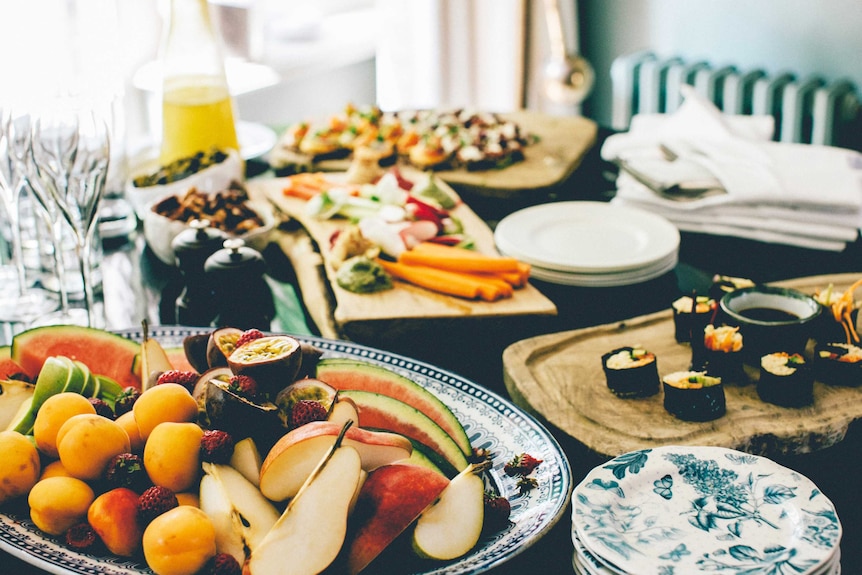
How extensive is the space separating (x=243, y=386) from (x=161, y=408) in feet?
0.31

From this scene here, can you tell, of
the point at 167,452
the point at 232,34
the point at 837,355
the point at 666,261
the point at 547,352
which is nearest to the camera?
the point at 167,452

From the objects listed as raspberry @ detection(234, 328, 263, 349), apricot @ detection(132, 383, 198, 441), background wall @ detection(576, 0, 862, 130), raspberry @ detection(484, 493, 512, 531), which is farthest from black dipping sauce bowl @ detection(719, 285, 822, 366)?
background wall @ detection(576, 0, 862, 130)

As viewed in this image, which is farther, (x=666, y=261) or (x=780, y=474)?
(x=666, y=261)

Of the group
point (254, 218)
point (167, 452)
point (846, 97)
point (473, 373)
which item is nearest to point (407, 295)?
point (473, 373)

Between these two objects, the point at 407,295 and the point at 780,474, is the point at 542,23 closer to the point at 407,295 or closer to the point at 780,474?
the point at 407,295

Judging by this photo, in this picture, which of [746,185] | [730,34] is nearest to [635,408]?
[746,185]

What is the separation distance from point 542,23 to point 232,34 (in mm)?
1494

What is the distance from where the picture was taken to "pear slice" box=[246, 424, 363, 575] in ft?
2.79

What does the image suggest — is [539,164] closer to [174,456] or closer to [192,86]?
→ [192,86]

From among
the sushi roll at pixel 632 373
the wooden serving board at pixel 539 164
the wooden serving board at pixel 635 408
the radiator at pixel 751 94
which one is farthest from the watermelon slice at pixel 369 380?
the radiator at pixel 751 94

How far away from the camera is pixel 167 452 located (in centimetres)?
94

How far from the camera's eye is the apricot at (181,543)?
877 millimetres

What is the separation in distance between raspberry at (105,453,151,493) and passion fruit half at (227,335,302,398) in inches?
5.6

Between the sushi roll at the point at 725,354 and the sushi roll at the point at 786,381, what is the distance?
0.20 ft
